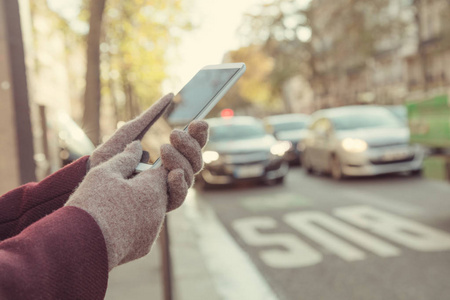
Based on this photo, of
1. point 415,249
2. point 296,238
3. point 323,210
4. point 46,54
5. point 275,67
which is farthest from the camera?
point 275,67

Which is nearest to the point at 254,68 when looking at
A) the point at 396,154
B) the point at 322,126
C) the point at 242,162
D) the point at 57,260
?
the point at 322,126

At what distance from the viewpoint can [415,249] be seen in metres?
5.59

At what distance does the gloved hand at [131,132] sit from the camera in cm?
157

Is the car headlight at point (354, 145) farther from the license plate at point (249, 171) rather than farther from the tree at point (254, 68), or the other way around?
the tree at point (254, 68)

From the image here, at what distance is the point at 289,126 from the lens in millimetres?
18422

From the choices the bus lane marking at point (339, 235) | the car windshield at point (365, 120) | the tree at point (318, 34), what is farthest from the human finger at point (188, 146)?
the tree at point (318, 34)

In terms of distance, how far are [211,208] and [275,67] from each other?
1406 inches

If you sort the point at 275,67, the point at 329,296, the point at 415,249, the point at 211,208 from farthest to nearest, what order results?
the point at 275,67
the point at 211,208
the point at 415,249
the point at 329,296

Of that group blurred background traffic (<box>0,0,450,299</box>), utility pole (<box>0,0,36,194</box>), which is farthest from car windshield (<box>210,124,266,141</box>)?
utility pole (<box>0,0,36,194</box>)

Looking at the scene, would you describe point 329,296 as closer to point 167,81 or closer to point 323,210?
point 323,210

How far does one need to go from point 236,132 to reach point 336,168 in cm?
272

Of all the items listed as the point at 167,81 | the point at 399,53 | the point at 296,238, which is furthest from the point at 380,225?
the point at 399,53

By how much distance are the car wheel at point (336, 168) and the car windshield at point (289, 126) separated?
5.97 meters

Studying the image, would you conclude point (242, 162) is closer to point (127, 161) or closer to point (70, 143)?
point (70, 143)
